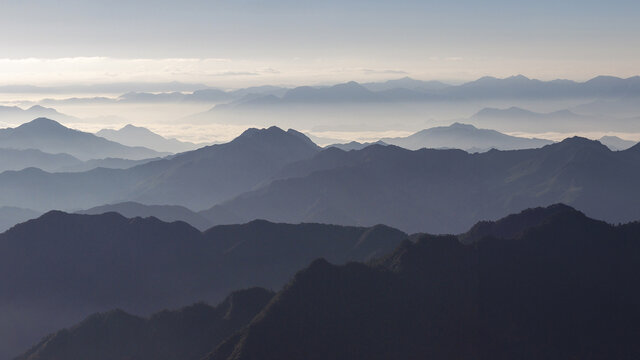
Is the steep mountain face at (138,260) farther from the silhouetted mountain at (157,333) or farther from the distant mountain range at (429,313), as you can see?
the distant mountain range at (429,313)

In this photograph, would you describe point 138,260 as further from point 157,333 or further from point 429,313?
point 429,313

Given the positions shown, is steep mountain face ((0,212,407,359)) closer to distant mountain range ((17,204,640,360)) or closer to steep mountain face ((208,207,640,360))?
distant mountain range ((17,204,640,360))

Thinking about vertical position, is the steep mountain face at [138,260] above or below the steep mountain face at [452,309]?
below

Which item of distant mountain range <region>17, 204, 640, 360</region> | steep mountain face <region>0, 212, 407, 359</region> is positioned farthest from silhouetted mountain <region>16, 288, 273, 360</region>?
steep mountain face <region>0, 212, 407, 359</region>

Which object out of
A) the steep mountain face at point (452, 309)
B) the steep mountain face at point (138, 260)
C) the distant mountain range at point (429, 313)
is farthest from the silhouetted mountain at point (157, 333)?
the steep mountain face at point (138, 260)

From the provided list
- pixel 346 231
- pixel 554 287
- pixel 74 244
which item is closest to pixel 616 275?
pixel 554 287

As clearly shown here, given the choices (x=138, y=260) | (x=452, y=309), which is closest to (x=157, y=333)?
(x=452, y=309)
